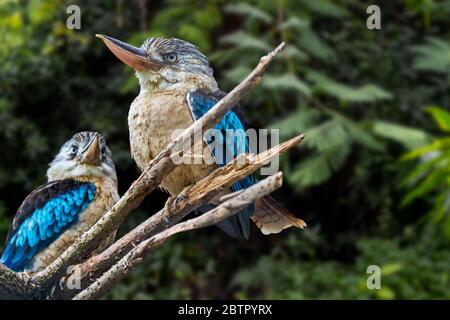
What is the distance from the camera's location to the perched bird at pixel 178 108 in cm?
263

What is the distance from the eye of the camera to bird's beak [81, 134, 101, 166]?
9.48ft

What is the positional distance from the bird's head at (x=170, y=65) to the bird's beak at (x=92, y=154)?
1.00 ft

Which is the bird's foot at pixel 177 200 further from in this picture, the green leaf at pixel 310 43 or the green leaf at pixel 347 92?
the green leaf at pixel 310 43

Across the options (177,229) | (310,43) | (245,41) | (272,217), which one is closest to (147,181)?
(177,229)

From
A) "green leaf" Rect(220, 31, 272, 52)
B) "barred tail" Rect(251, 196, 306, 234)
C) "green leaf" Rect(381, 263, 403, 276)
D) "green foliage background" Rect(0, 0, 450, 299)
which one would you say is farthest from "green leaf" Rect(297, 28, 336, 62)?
"barred tail" Rect(251, 196, 306, 234)

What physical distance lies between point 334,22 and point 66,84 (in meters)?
2.62

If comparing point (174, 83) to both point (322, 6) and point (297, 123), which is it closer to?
point (297, 123)

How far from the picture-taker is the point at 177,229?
8.05 ft

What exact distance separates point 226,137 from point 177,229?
1.35 feet

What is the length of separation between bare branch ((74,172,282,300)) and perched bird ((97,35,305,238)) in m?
0.24

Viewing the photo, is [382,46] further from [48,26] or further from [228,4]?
[48,26]
